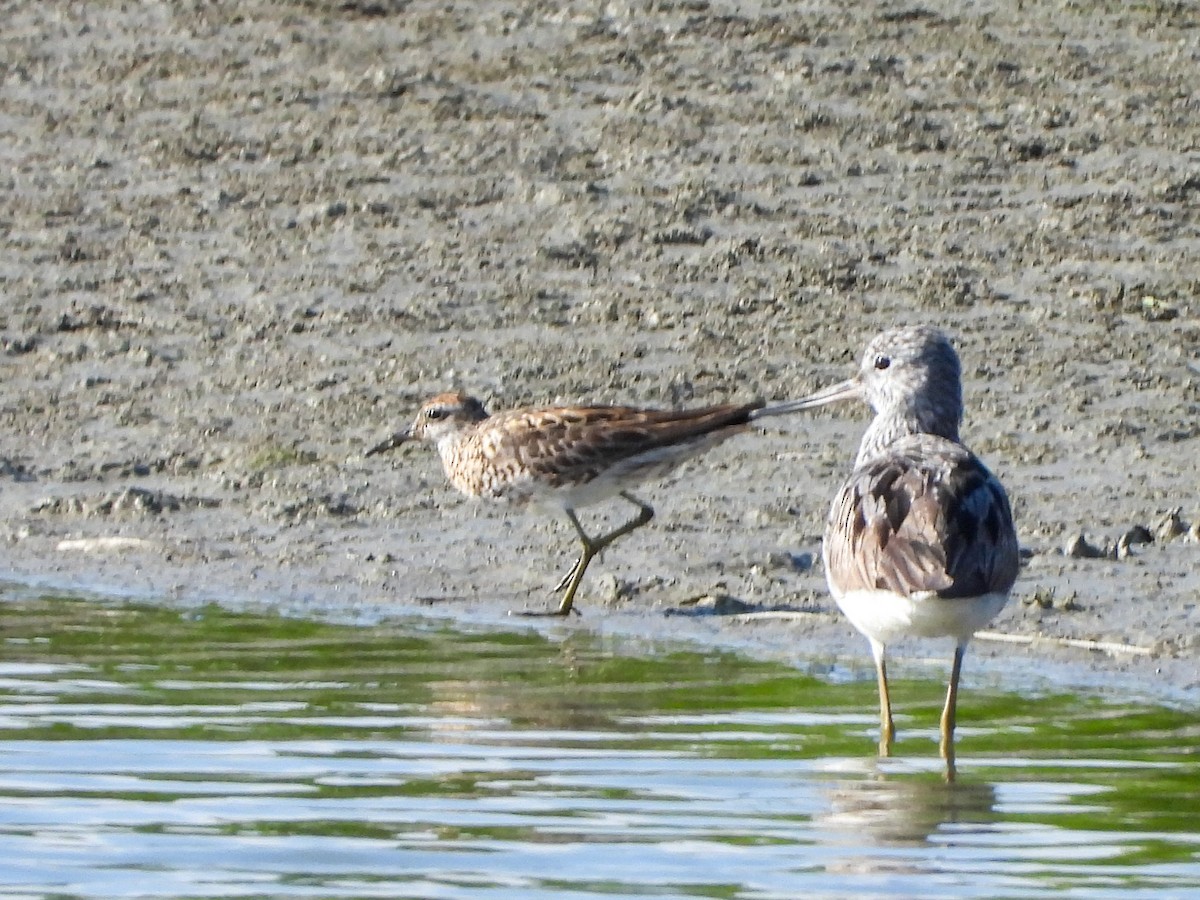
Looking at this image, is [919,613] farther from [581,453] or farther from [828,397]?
[581,453]

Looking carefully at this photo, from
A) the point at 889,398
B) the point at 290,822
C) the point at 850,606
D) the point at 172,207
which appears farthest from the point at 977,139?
the point at 290,822

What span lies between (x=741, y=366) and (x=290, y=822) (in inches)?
224

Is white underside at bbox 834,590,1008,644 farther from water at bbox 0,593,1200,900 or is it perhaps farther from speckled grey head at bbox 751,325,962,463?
speckled grey head at bbox 751,325,962,463

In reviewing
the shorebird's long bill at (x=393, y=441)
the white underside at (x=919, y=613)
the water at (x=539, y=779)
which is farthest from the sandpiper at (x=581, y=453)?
the white underside at (x=919, y=613)

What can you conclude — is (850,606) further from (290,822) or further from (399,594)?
(399,594)

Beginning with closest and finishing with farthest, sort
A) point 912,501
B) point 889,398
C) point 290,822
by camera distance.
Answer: point 290,822 < point 912,501 < point 889,398

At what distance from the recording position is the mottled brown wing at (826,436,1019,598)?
729cm

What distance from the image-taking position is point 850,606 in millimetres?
7707

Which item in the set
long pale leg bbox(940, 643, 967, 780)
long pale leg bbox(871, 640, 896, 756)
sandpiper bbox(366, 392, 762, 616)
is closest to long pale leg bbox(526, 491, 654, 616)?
sandpiper bbox(366, 392, 762, 616)

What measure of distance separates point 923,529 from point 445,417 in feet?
12.5

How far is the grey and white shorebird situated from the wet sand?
900 mm

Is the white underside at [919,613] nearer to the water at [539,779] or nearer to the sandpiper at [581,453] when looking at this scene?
the water at [539,779]

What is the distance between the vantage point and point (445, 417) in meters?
10.9

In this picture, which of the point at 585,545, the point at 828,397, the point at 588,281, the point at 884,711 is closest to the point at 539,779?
the point at 884,711
